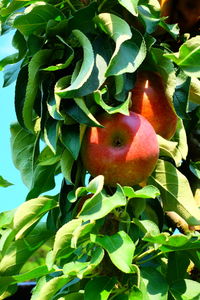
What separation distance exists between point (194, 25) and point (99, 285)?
683mm

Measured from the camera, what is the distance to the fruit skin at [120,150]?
1.01m

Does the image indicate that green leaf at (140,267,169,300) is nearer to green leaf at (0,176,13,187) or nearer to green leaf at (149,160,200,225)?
green leaf at (149,160,200,225)

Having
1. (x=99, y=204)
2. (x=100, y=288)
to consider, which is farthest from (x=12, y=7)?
(x=100, y=288)

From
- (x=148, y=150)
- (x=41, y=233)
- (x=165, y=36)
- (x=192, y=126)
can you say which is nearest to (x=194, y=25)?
(x=165, y=36)

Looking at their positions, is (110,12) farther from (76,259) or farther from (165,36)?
(76,259)

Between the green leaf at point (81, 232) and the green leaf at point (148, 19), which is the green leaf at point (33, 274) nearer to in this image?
the green leaf at point (81, 232)

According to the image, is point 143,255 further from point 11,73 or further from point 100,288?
point 11,73

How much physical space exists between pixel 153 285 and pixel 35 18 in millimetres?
512

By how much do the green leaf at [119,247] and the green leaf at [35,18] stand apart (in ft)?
1.30

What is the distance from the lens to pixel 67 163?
1.04m

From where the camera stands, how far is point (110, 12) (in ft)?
3.67

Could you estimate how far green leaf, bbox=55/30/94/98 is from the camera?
3.16ft

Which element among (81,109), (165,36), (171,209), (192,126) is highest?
(81,109)

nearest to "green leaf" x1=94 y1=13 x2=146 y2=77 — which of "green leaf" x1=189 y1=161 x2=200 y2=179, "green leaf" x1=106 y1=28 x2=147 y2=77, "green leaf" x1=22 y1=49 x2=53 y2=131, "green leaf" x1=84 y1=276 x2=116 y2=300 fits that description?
"green leaf" x1=106 y1=28 x2=147 y2=77
